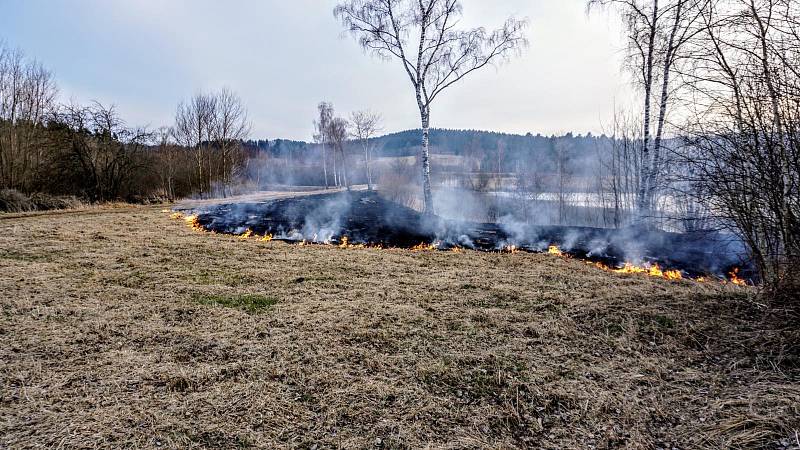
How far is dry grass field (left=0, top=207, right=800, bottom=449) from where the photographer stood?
2.24 m

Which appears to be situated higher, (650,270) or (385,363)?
(385,363)

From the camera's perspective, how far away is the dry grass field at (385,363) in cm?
224

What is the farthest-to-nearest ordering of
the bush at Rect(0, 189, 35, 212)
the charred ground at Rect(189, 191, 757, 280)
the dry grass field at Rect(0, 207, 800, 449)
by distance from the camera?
the bush at Rect(0, 189, 35, 212) → the charred ground at Rect(189, 191, 757, 280) → the dry grass field at Rect(0, 207, 800, 449)

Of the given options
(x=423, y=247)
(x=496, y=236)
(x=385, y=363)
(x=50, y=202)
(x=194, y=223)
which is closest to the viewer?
(x=385, y=363)

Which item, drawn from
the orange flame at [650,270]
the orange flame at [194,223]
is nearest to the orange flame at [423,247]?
the orange flame at [650,270]

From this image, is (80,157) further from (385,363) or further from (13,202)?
(385,363)

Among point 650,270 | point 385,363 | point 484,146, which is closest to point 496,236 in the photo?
point 650,270

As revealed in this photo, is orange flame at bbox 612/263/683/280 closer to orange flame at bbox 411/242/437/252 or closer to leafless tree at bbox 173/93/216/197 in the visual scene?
orange flame at bbox 411/242/437/252

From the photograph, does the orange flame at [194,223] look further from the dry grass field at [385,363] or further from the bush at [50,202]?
the bush at [50,202]

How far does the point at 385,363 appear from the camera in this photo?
3.10 m

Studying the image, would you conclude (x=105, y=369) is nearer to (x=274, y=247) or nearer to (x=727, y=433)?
(x=727, y=433)

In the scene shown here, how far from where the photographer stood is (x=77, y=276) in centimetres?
545

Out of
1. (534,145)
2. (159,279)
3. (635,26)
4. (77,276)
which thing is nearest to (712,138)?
(159,279)

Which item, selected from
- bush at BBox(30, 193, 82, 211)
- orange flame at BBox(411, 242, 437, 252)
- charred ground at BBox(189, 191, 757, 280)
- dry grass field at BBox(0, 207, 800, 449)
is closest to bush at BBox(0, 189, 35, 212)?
bush at BBox(30, 193, 82, 211)
